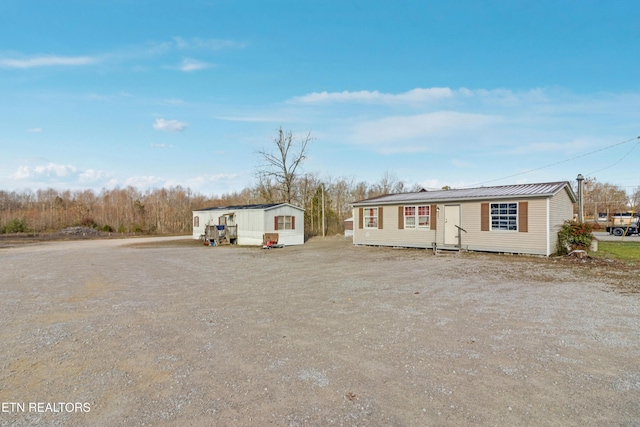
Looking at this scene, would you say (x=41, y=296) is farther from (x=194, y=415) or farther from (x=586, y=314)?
(x=586, y=314)

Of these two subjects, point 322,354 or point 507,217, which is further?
point 507,217

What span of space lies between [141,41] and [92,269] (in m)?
7.80

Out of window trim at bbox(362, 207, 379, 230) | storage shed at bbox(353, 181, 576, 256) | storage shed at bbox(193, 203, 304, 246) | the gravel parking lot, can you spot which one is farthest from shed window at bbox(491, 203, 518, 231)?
storage shed at bbox(193, 203, 304, 246)

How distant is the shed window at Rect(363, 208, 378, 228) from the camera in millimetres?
18438

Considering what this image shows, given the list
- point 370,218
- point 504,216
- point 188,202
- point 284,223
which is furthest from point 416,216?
point 188,202

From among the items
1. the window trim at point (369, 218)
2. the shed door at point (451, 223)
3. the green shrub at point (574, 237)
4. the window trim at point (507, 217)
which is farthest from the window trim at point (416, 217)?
the green shrub at point (574, 237)

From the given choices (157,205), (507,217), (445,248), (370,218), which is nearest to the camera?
(507,217)

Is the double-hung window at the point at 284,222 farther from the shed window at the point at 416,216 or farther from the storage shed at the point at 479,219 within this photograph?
the shed window at the point at 416,216

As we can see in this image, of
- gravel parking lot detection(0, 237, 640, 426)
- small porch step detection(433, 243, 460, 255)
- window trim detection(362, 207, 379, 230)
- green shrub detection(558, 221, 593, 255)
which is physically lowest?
gravel parking lot detection(0, 237, 640, 426)

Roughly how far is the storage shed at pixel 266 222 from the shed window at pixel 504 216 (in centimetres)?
1186

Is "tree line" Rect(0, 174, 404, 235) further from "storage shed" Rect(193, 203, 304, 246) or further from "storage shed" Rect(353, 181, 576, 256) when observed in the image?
"storage shed" Rect(353, 181, 576, 256)

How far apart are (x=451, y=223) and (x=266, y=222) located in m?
10.5

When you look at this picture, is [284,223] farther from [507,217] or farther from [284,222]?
[507,217]

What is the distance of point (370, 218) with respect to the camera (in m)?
18.7
